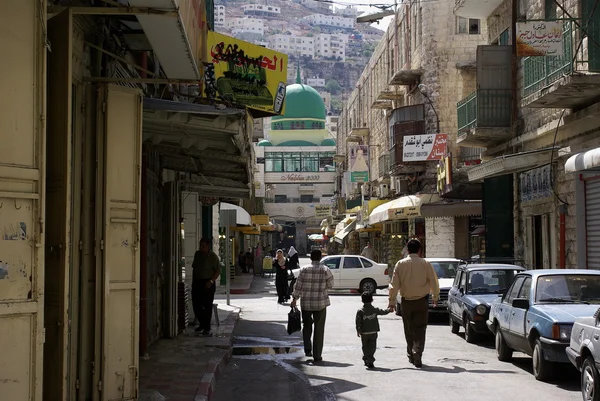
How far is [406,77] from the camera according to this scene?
123 ft

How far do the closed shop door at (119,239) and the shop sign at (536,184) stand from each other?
14112mm

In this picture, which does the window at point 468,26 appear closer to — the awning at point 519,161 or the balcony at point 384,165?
the balcony at point 384,165

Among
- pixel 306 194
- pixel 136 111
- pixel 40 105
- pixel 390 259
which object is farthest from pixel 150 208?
pixel 306 194

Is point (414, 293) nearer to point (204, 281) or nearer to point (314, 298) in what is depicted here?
point (314, 298)

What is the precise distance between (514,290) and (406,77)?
25.6 meters

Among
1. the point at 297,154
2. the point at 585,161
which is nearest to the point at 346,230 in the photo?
the point at 585,161

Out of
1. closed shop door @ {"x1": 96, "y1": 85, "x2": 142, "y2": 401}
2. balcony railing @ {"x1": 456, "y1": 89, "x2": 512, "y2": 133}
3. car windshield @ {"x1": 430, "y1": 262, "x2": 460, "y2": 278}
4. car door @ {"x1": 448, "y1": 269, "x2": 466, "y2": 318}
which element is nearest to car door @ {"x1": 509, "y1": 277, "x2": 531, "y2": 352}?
car door @ {"x1": 448, "y1": 269, "x2": 466, "y2": 318}

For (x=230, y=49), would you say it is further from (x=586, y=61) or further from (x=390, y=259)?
(x=390, y=259)

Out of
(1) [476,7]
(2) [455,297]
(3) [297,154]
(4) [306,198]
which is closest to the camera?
(2) [455,297]

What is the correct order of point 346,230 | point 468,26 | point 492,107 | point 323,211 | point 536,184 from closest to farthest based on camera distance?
point 536,184
point 492,107
point 468,26
point 346,230
point 323,211

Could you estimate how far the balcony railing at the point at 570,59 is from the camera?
16344mm

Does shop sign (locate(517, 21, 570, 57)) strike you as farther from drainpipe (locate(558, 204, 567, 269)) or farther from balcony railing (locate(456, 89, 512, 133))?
balcony railing (locate(456, 89, 512, 133))

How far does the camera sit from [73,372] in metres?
8.34

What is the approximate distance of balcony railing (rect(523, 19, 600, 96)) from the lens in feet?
53.6
